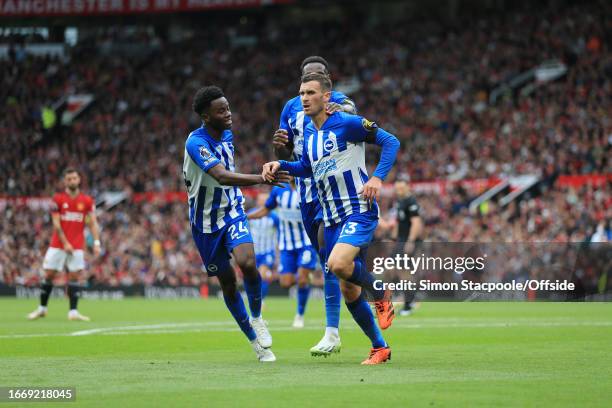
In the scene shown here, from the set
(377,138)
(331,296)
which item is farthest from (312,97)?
(331,296)

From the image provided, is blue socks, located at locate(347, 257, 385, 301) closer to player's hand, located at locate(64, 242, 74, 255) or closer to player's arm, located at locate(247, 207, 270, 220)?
player's arm, located at locate(247, 207, 270, 220)

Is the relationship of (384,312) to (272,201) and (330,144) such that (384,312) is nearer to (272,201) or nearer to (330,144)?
(330,144)

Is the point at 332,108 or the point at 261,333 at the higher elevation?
the point at 332,108

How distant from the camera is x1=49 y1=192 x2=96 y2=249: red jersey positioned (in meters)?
20.3

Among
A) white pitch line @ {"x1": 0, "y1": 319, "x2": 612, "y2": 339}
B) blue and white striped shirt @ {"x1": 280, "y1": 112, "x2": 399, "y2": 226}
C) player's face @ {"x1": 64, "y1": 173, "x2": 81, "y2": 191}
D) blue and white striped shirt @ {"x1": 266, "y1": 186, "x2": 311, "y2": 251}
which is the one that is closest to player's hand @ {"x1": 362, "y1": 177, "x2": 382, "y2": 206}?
blue and white striped shirt @ {"x1": 280, "y1": 112, "x2": 399, "y2": 226}

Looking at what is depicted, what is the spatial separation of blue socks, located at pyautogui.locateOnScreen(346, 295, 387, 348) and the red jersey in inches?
426

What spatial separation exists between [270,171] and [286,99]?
33497mm

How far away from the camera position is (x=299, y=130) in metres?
11.2

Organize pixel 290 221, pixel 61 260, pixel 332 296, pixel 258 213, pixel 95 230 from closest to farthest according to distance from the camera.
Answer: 1. pixel 332 296
2. pixel 258 213
3. pixel 290 221
4. pixel 95 230
5. pixel 61 260

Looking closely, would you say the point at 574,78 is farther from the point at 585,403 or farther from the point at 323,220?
the point at 585,403

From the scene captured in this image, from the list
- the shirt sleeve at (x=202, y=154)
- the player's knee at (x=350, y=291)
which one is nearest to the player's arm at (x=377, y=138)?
the player's knee at (x=350, y=291)

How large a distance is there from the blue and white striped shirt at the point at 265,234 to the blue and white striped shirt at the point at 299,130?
499 inches

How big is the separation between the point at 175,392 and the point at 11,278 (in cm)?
2998

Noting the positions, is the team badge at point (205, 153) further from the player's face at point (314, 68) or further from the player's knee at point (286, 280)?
the player's knee at point (286, 280)
